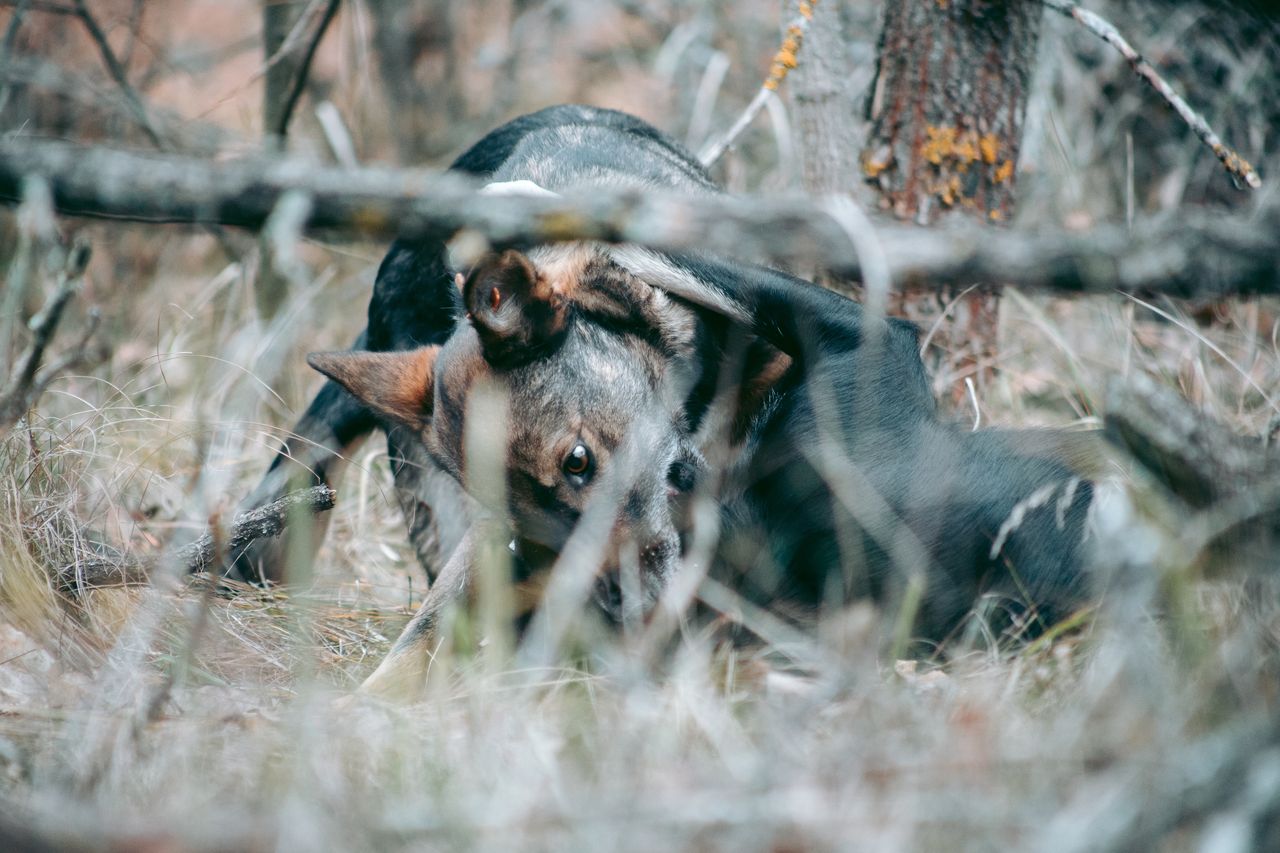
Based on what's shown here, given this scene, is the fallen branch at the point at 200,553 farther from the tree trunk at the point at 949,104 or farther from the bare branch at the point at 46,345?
the tree trunk at the point at 949,104

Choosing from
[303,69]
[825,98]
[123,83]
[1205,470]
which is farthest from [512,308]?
[123,83]

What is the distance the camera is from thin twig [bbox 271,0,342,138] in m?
4.47

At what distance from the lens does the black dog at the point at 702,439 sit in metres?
2.86

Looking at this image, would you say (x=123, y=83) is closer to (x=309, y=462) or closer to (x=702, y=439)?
(x=309, y=462)

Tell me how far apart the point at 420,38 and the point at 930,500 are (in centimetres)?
572

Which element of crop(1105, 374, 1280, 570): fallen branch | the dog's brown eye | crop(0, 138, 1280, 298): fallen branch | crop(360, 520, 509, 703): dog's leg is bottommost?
crop(360, 520, 509, 703): dog's leg

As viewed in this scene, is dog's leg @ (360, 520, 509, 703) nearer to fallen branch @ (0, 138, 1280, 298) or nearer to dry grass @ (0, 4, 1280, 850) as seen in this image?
dry grass @ (0, 4, 1280, 850)

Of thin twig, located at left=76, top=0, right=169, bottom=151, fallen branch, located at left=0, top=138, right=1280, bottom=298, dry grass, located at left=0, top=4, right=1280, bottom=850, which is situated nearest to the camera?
dry grass, located at left=0, top=4, right=1280, bottom=850

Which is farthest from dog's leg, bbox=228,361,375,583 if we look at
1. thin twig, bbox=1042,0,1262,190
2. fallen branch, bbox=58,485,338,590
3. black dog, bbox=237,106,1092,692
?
thin twig, bbox=1042,0,1262,190

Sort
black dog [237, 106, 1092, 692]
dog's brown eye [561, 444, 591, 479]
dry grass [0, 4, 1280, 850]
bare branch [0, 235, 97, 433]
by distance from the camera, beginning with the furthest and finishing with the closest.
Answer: dog's brown eye [561, 444, 591, 479]
black dog [237, 106, 1092, 692]
bare branch [0, 235, 97, 433]
dry grass [0, 4, 1280, 850]

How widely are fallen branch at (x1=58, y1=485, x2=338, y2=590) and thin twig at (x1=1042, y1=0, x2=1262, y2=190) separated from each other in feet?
8.62

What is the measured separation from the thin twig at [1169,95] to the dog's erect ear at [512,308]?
1.81 m

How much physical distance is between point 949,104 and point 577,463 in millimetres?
1835

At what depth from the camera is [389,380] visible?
3.39 metres
